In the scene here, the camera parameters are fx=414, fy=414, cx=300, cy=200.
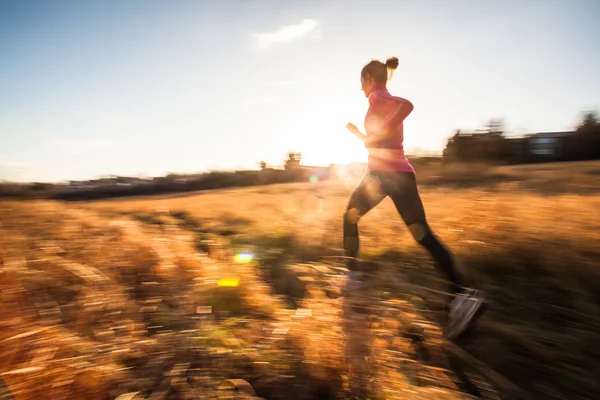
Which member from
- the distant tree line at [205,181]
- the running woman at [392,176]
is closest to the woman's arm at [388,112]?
the running woman at [392,176]

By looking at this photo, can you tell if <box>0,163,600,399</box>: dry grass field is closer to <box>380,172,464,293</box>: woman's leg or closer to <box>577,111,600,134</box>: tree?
<box>380,172,464,293</box>: woman's leg

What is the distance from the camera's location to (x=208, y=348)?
218 cm

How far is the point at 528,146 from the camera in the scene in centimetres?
1530

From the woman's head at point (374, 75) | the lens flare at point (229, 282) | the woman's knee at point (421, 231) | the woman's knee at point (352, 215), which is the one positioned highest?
the woman's head at point (374, 75)

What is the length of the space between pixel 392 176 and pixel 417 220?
1.21ft

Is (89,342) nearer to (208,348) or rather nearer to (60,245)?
(208,348)

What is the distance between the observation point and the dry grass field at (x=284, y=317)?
6.66ft

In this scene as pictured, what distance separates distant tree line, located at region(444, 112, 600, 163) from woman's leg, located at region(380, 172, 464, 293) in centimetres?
1081

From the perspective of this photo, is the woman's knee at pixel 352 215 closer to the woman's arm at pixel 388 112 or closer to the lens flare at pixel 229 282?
the woman's arm at pixel 388 112

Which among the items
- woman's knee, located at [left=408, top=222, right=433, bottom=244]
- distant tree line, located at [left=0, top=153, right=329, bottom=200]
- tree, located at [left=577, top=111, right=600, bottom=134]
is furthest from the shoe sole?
tree, located at [left=577, top=111, right=600, bottom=134]

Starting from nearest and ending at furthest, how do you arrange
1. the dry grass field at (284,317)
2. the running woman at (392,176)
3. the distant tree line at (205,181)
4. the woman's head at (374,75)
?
the dry grass field at (284,317) < the running woman at (392,176) < the woman's head at (374,75) < the distant tree line at (205,181)

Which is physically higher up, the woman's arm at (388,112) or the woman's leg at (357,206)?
the woman's arm at (388,112)

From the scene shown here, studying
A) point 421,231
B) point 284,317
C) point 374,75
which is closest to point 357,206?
point 421,231

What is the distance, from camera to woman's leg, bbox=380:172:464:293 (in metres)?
2.95
